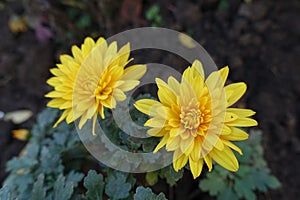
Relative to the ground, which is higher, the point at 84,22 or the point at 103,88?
the point at 84,22

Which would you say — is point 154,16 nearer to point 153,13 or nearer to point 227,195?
point 153,13

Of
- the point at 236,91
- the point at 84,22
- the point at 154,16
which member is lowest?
the point at 236,91

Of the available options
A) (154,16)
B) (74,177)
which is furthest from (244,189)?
(154,16)

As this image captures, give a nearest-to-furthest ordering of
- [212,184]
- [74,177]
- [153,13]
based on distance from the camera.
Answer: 1. [74,177]
2. [212,184]
3. [153,13]

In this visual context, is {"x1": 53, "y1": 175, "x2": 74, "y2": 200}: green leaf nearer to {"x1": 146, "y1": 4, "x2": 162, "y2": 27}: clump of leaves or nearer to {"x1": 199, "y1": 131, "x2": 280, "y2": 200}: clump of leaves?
{"x1": 199, "y1": 131, "x2": 280, "y2": 200}: clump of leaves

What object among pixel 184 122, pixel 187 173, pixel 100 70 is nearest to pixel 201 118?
pixel 184 122

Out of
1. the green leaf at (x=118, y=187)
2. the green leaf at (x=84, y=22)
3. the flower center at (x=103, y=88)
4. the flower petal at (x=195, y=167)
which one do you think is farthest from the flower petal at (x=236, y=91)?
the green leaf at (x=84, y=22)
